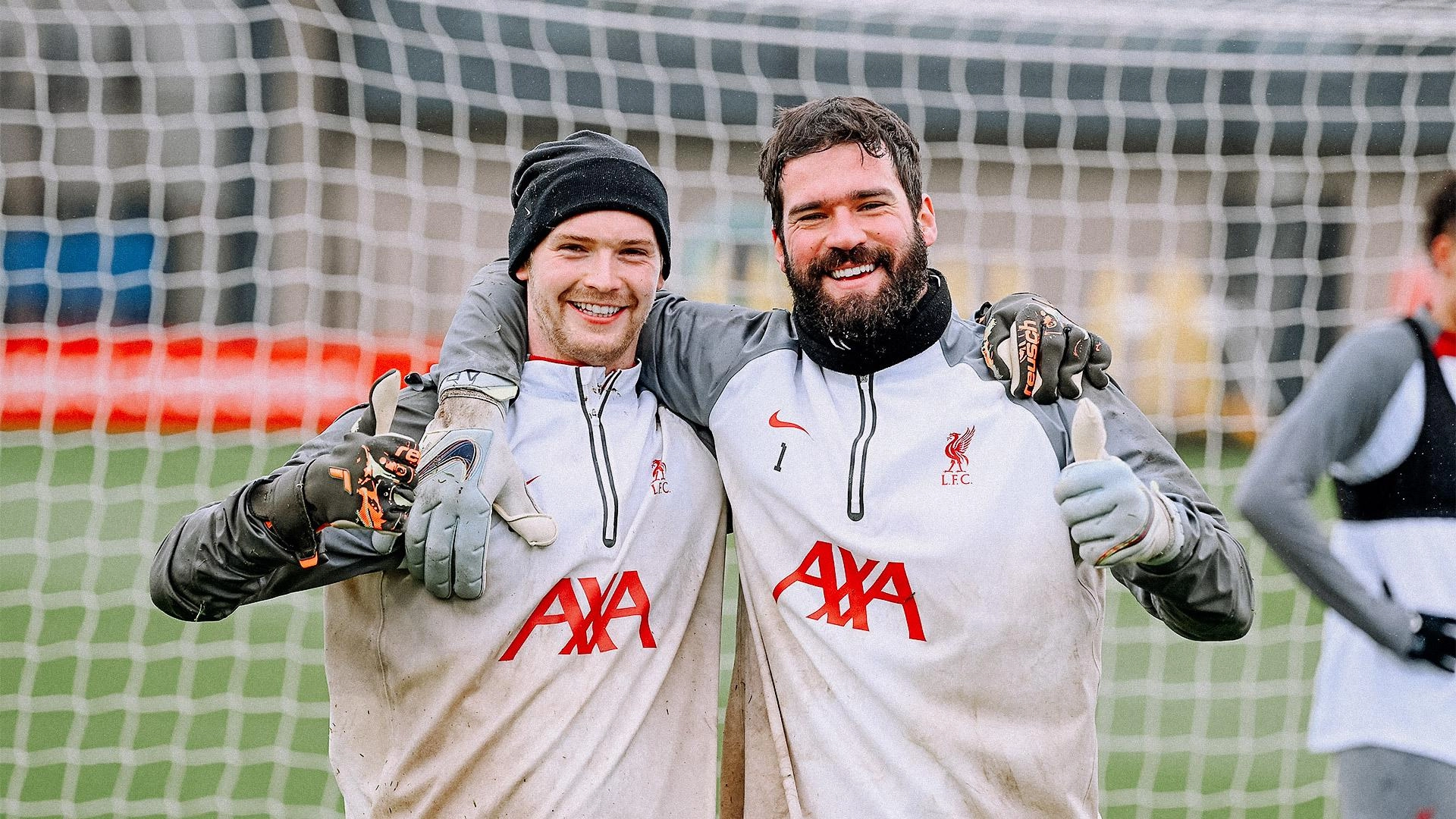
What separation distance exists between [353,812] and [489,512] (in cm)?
67

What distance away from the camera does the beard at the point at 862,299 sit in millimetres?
2346

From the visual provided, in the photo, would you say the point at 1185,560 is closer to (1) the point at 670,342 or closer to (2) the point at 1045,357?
(2) the point at 1045,357

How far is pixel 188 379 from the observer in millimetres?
9516

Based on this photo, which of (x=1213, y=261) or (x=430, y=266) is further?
(x=430, y=266)

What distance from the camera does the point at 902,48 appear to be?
5828mm

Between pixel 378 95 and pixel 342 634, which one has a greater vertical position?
pixel 378 95

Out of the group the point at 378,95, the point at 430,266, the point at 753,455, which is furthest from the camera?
the point at 430,266

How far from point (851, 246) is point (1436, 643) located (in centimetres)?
136

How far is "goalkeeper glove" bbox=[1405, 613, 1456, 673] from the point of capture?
2.54 metres

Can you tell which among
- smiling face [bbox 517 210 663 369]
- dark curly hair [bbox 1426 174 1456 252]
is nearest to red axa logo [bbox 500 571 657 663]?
smiling face [bbox 517 210 663 369]

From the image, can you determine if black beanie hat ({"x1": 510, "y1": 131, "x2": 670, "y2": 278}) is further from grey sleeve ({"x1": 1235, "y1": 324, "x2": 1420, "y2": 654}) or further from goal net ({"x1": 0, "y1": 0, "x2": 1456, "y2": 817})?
goal net ({"x1": 0, "y1": 0, "x2": 1456, "y2": 817})

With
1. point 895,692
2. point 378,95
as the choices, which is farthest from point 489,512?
point 378,95

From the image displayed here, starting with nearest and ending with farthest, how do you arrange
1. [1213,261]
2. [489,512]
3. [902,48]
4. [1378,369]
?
[489,512]
[1378,369]
[902,48]
[1213,261]

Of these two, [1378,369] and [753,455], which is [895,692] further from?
[1378,369]
